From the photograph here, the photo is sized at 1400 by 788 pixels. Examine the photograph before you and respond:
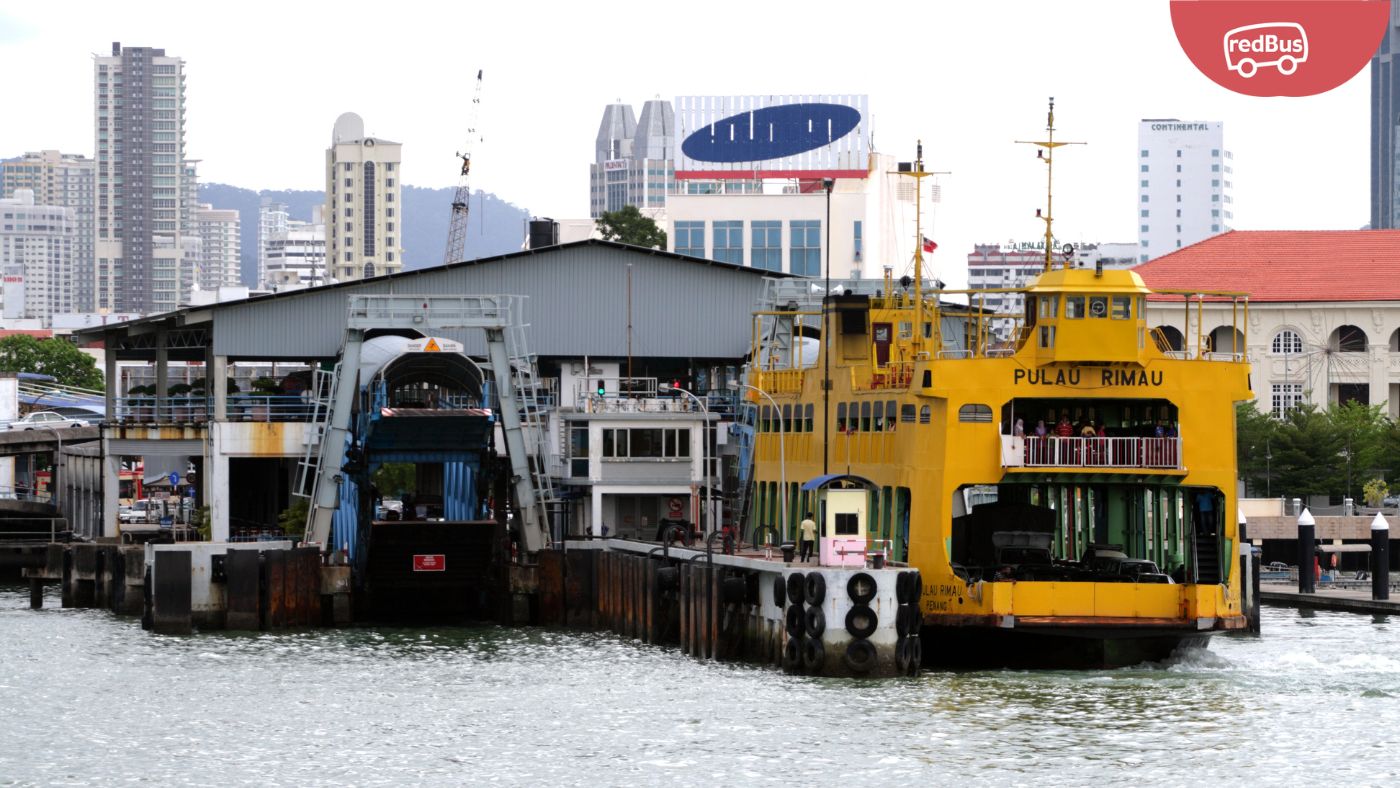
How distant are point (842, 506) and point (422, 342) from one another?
21.9 meters

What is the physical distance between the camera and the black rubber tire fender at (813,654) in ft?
146

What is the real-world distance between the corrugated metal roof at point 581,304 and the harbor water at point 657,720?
77.5ft

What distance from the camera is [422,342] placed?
64.8m

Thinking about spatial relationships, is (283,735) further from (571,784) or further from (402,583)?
(402,583)

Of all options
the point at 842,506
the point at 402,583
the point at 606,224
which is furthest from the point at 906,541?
the point at 606,224

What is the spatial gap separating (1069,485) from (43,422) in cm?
7164

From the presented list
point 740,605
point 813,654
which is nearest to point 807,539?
point 740,605

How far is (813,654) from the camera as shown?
44688 mm

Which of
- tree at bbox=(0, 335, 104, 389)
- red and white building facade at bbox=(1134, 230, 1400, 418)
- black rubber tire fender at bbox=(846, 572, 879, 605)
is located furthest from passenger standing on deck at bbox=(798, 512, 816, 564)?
tree at bbox=(0, 335, 104, 389)

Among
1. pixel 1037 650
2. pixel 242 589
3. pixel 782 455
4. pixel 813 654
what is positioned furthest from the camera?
pixel 242 589

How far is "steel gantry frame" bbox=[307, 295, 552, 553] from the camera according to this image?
6309cm

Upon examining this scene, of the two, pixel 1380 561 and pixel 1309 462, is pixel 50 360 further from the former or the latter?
pixel 1380 561

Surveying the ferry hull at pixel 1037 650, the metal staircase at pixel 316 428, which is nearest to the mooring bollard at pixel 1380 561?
the ferry hull at pixel 1037 650

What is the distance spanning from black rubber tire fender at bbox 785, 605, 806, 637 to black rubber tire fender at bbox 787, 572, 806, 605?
167mm
